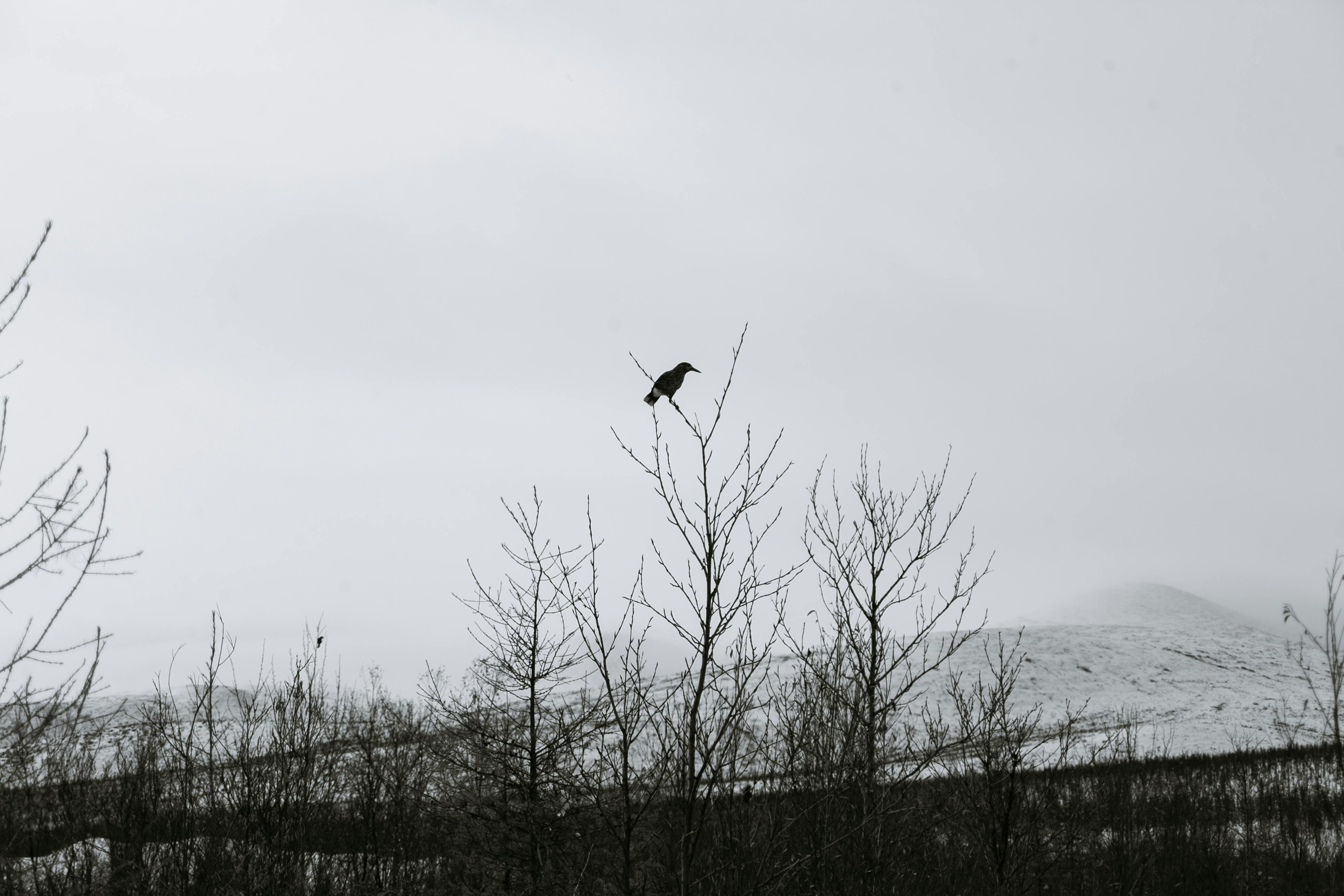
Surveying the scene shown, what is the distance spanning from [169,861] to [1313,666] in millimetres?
71577

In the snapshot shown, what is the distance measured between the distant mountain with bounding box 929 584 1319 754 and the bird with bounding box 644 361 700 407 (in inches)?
1089

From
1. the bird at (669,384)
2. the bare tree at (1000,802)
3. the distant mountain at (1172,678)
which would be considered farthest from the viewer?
the distant mountain at (1172,678)

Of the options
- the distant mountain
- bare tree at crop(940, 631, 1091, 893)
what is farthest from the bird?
the distant mountain

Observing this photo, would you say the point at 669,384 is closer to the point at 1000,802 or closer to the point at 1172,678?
the point at 1000,802

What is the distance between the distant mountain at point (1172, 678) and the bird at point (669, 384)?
90.7ft

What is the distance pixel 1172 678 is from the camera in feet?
156

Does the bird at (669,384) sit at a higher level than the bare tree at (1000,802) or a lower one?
higher

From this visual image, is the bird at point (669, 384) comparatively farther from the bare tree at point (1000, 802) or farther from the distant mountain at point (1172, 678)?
the distant mountain at point (1172, 678)

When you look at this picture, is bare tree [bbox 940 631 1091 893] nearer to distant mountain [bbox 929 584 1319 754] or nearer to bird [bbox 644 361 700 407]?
bird [bbox 644 361 700 407]

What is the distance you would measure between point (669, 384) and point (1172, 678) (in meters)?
52.3

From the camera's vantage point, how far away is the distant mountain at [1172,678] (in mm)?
35312

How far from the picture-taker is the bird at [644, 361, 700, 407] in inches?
177

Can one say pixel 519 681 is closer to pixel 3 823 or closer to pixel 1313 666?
pixel 3 823

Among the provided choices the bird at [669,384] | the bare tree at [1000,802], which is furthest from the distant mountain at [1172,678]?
the bird at [669,384]
